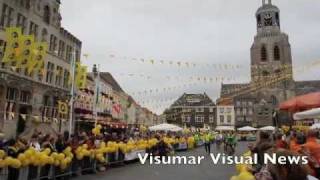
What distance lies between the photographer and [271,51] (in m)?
88.2

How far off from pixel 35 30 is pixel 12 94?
6.24m

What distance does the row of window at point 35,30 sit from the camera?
81.3 feet

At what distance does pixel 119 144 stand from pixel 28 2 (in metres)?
16.1

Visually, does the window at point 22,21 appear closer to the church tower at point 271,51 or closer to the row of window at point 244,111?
the church tower at point 271,51

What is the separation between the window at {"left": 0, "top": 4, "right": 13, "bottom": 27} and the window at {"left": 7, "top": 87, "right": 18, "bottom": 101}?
4.59m

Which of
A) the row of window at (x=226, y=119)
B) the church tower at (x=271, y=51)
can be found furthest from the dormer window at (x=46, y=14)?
the row of window at (x=226, y=119)

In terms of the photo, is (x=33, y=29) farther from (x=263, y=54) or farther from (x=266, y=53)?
(x=263, y=54)

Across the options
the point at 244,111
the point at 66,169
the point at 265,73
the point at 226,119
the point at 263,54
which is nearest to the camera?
the point at 66,169

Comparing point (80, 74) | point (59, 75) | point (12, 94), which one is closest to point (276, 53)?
point (59, 75)

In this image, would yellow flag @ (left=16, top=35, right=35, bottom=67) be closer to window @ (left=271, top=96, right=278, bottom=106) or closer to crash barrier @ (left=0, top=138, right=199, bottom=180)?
crash barrier @ (left=0, top=138, right=199, bottom=180)

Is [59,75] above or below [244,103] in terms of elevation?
below

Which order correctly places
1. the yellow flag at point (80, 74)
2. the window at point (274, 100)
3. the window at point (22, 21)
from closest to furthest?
the yellow flag at point (80, 74), the window at point (22, 21), the window at point (274, 100)

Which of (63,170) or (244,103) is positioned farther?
(244,103)

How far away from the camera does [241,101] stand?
96.8 m
